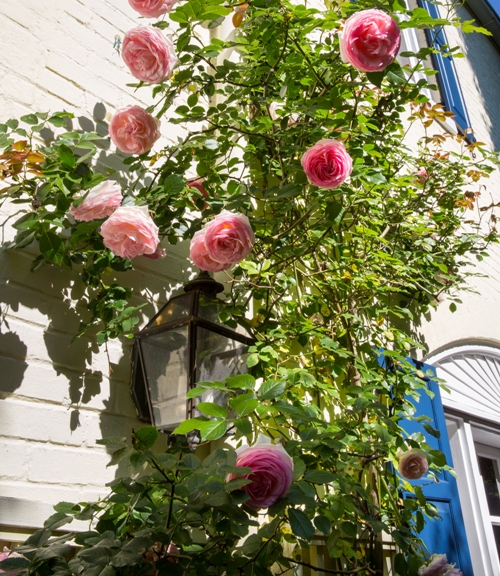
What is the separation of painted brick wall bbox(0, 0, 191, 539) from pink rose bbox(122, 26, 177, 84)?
0.41 meters

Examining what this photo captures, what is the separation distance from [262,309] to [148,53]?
91 cm

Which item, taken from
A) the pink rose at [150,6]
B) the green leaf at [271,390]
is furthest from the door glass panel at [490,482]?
the pink rose at [150,6]

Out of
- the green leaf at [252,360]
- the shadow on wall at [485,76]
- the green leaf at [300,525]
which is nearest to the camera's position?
the green leaf at [300,525]

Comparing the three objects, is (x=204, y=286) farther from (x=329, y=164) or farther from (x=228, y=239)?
(x=329, y=164)

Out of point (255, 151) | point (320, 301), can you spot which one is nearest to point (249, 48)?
point (255, 151)

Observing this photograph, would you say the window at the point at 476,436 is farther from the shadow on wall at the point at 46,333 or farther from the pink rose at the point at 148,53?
the pink rose at the point at 148,53

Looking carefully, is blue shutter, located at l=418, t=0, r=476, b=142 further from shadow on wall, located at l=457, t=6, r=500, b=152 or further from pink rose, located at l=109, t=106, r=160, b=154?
pink rose, located at l=109, t=106, r=160, b=154

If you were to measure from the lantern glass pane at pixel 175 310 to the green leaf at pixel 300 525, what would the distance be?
0.68m

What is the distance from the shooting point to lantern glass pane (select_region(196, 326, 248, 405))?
5.07 feet

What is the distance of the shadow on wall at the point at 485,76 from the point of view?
6.29 meters

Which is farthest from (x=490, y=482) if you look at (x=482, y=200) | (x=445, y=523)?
(x=482, y=200)

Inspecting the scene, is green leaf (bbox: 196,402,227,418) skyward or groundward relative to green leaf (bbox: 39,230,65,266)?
groundward

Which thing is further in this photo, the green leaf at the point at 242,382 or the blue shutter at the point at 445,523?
the blue shutter at the point at 445,523

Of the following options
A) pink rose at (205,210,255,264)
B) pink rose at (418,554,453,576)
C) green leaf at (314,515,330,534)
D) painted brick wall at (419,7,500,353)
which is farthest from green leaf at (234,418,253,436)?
painted brick wall at (419,7,500,353)
